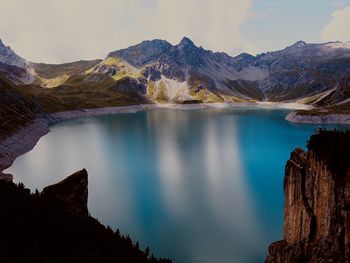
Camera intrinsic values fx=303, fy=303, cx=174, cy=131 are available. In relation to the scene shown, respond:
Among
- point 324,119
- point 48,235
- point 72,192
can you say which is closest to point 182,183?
point 72,192

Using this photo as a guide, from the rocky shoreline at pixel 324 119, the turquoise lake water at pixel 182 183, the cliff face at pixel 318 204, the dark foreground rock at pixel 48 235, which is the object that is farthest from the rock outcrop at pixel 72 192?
the rocky shoreline at pixel 324 119

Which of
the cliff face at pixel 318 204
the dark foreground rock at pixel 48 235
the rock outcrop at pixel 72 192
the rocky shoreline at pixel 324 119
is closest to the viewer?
the dark foreground rock at pixel 48 235

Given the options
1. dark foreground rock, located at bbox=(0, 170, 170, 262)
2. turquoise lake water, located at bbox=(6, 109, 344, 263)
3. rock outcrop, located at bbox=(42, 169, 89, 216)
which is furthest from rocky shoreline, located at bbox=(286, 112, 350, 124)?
dark foreground rock, located at bbox=(0, 170, 170, 262)

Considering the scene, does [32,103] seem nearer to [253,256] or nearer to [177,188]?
[177,188]

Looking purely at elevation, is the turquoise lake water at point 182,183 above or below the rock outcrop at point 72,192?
below

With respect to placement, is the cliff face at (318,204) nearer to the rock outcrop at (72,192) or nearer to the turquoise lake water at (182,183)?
the turquoise lake water at (182,183)

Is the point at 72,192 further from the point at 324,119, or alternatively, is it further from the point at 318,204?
the point at 324,119

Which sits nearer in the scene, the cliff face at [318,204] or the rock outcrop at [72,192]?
the cliff face at [318,204]
